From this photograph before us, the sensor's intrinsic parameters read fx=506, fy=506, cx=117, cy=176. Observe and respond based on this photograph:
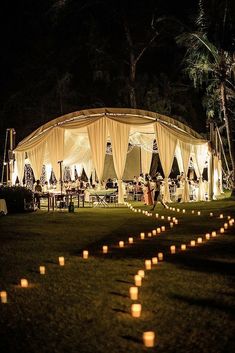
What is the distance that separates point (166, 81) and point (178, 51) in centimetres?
Result: 221

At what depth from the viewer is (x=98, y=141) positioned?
17797 millimetres

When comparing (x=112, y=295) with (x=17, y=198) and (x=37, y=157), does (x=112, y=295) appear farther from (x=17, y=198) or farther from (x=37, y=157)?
(x=37, y=157)

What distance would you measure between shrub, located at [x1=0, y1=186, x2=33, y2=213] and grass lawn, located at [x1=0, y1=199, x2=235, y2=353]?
628 cm

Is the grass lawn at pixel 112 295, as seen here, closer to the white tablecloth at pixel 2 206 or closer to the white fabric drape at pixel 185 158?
the white tablecloth at pixel 2 206

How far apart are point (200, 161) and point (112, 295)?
1657 cm

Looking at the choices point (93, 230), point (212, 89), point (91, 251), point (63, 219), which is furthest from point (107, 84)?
point (91, 251)

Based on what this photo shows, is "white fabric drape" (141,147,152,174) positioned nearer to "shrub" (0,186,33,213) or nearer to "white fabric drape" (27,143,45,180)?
"white fabric drape" (27,143,45,180)

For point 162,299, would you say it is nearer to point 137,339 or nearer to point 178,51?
point 137,339

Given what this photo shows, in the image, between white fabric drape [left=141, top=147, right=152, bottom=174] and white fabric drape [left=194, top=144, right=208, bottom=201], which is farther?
white fabric drape [left=141, top=147, right=152, bottom=174]

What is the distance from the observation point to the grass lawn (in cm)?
421

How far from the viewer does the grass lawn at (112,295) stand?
4.21m

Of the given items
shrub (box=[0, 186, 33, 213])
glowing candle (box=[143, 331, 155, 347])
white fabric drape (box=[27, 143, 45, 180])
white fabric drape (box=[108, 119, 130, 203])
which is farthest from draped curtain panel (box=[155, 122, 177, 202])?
glowing candle (box=[143, 331, 155, 347])

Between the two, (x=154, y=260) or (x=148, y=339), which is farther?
(x=154, y=260)

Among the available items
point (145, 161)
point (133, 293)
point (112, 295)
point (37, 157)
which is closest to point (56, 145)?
point (37, 157)
